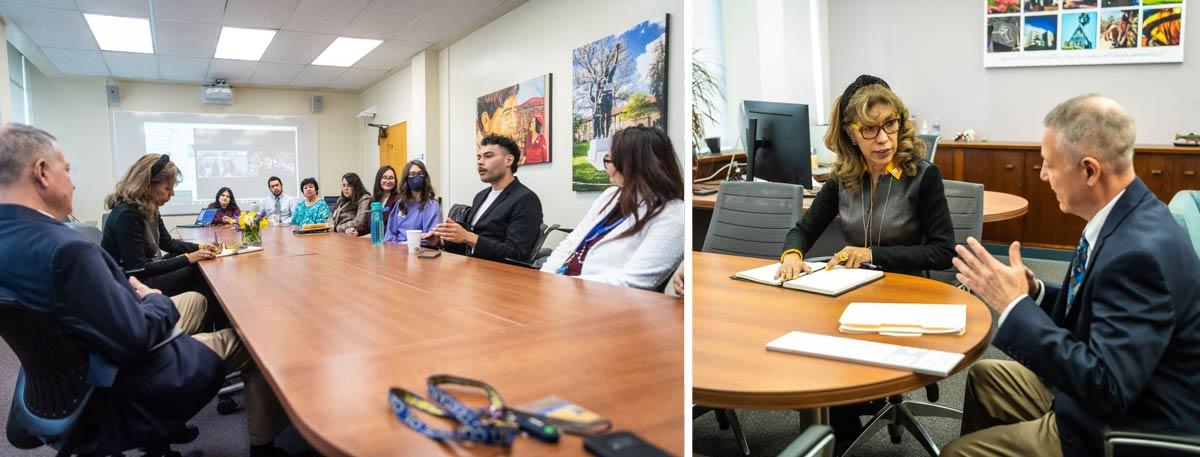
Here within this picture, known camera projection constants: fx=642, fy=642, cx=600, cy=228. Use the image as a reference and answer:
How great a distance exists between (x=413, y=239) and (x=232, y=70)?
1.26 m

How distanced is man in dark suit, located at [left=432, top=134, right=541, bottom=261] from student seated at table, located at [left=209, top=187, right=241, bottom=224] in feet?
1.04

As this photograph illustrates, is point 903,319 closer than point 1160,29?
Yes

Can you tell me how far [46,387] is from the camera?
93cm

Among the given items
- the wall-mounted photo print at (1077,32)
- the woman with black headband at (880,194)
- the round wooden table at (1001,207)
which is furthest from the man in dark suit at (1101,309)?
the wall-mounted photo print at (1077,32)

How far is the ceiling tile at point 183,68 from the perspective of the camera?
2.18 feet

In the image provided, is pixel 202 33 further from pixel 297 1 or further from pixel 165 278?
pixel 165 278

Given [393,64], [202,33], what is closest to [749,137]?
[393,64]

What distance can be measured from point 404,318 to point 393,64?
46 centimetres

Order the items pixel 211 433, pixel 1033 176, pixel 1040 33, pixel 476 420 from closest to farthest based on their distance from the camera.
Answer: pixel 476 420, pixel 211 433, pixel 1040 33, pixel 1033 176

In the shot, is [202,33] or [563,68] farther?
[563,68]

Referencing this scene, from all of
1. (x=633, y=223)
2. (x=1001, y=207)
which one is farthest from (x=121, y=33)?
(x=1001, y=207)

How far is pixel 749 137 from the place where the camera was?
7.95ft

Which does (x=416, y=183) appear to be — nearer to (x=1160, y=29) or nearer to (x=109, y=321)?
(x=109, y=321)

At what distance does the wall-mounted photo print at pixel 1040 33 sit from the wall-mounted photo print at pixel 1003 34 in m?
0.07
